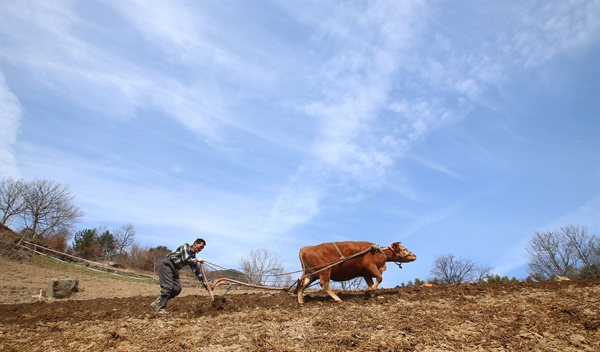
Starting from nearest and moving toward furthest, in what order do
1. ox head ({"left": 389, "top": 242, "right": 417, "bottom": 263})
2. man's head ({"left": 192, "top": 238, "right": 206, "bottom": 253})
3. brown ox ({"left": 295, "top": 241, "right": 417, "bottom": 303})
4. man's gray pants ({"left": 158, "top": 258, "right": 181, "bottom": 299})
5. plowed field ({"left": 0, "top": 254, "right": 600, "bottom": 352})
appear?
plowed field ({"left": 0, "top": 254, "right": 600, "bottom": 352})
man's gray pants ({"left": 158, "top": 258, "right": 181, "bottom": 299})
man's head ({"left": 192, "top": 238, "right": 206, "bottom": 253})
brown ox ({"left": 295, "top": 241, "right": 417, "bottom": 303})
ox head ({"left": 389, "top": 242, "right": 417, "bottom": 263})

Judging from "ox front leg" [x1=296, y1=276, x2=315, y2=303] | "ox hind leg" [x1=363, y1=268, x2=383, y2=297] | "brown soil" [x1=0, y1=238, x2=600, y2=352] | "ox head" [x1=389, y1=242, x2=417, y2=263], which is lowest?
"brown soil" [x1=0, y1=238, x2=600, y2=352]

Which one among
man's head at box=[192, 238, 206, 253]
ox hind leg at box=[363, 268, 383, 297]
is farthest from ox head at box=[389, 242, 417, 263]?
man's head at box=[192, 238, 206, 253]

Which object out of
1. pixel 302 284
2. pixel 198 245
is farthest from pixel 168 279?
pixel 302 284

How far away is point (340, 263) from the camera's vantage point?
31.2 ft

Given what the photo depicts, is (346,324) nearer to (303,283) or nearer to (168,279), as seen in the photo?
(303,283)

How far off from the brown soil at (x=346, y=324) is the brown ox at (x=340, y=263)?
646mm

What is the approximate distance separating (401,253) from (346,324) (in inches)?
169

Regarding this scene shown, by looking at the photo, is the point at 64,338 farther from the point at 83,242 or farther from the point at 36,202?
the point at 83,242

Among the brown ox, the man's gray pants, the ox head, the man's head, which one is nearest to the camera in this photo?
the man's gray pants

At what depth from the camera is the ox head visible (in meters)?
10.3

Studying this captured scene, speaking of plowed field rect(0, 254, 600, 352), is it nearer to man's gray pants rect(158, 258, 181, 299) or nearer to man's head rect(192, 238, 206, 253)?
man's gray pants rect(158, 258, 181, 299)

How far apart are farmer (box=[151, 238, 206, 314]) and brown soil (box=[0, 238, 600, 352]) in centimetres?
37

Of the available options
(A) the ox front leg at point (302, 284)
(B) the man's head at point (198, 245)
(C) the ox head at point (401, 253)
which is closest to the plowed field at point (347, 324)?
(A) the ox front leg at point (302, 284)

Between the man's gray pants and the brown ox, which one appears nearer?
the man's gray pants
